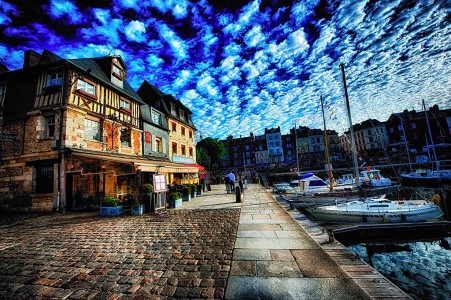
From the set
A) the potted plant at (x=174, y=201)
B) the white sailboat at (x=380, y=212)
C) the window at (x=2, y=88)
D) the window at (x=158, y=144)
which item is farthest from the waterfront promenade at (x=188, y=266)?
the window at (x=2, y=88)

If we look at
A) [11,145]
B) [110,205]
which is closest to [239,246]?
[110,205]

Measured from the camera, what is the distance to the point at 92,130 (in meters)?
12.0

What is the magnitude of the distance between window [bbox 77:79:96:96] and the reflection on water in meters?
16.2

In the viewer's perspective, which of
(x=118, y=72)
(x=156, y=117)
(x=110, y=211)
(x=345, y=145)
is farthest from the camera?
(x=345, y=145)

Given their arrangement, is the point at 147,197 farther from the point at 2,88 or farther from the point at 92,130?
the point at 2,88

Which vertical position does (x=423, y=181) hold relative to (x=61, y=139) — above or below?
below

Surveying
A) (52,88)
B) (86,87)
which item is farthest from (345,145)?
(52,88)

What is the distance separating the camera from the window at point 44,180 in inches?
419

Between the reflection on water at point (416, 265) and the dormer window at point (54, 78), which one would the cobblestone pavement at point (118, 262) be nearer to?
the reflection on water at point (416, 265)

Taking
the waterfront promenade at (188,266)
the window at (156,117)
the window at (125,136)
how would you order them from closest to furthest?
the waterfront promenade at (188,266) → the window at (125,136) → the window at (156,117)

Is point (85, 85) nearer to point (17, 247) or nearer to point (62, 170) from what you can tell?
point (62, 170)

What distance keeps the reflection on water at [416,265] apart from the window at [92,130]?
14765 mm

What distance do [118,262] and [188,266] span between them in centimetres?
148

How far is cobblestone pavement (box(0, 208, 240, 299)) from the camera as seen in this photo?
2736mm
